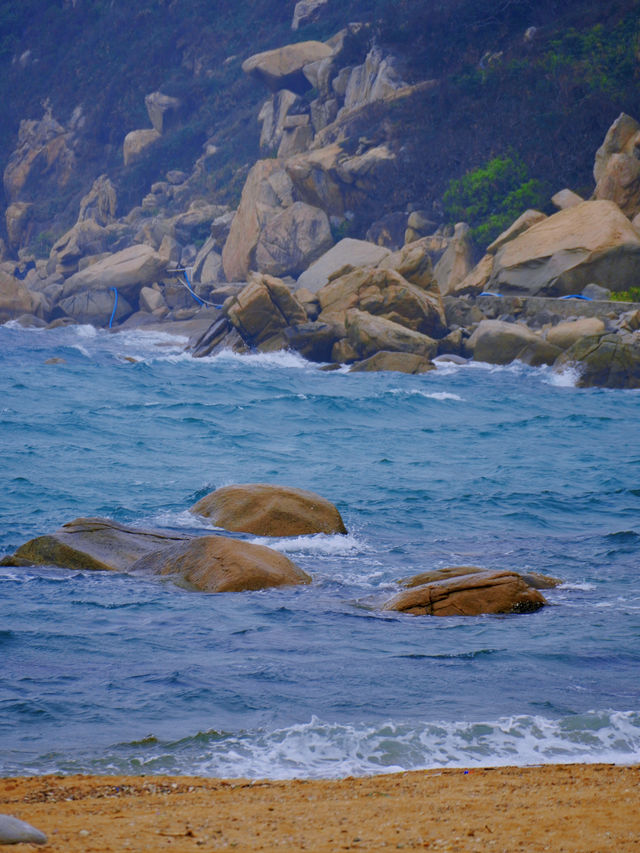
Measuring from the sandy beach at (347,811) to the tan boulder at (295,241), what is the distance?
3875 centimetres

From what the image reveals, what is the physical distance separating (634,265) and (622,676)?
26268 millimetres

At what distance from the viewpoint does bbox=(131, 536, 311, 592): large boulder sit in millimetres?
10008

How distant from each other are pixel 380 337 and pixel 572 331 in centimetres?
587

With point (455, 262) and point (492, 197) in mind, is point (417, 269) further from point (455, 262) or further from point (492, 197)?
point (492, 197)

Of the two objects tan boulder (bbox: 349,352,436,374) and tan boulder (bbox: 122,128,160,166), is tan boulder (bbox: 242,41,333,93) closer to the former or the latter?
tan boulder (bbox: 122,128,160,166)

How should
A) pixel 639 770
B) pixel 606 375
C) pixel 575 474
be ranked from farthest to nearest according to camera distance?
1. pixel 606 375
2. pixel 575 474
3. pixel 639 770

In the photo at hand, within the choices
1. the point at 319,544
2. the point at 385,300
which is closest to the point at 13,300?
the point at 385,300

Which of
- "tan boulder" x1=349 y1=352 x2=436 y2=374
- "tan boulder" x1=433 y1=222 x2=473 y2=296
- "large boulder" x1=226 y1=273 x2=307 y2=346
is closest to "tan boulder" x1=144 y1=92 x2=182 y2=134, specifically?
"tan boulder" x1=433 y1=222 x2=473 y2=296

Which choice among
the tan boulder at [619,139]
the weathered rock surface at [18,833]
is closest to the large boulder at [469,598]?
the weathered rock surface at [18,833]

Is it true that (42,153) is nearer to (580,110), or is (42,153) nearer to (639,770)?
(580,110)

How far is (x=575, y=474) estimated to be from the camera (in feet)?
55.6

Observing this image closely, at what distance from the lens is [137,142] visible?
64812mm

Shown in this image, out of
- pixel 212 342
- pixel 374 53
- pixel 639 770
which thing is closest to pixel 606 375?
pixel 212 342

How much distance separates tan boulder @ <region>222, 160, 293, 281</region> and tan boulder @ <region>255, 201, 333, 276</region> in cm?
119
